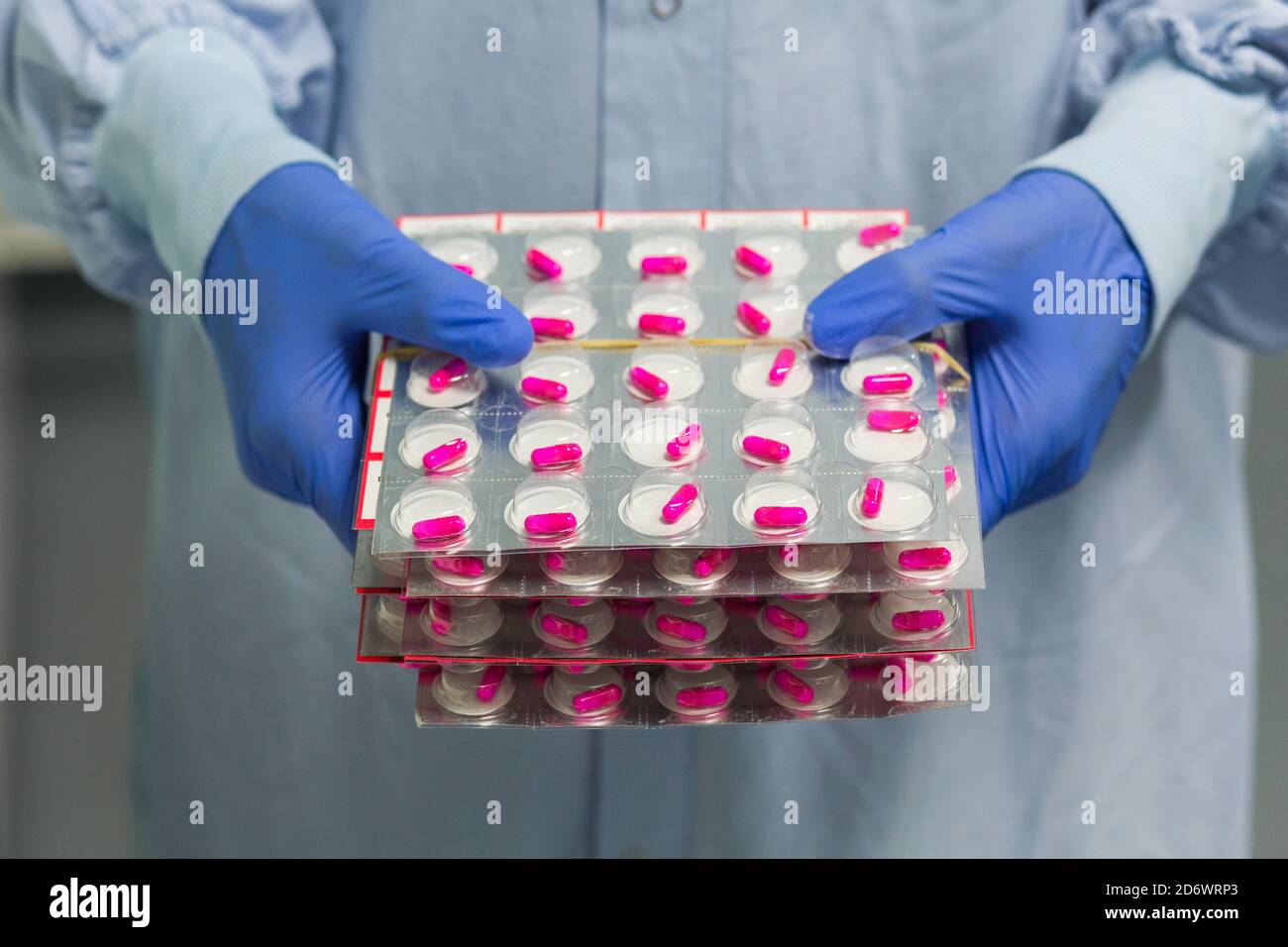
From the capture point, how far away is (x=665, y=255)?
89 cm

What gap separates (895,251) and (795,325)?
7 cm

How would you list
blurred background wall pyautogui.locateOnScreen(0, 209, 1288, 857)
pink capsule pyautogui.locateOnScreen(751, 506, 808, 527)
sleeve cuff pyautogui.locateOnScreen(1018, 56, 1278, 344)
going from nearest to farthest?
1. pink capsule pyautogui.locateOnScreen(751, 506, 808, 527)
2. sleeve cuff pyautogui.locateOnScreen(1018, 56, 1278, 344)
3. blurred background wall pyautogui.locateOnScreen(0, 209, 1288, 857)

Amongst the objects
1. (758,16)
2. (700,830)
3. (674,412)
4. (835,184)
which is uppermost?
(758,16)

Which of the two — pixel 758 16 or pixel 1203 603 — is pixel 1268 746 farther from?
pixel 758 16

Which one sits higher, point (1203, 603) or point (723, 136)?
point (723, 136)

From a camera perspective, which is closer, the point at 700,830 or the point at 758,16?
the point at 758,16

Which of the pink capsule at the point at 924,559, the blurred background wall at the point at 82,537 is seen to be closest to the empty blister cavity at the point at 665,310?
the pink capsule at the point at 924,559

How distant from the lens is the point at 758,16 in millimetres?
982

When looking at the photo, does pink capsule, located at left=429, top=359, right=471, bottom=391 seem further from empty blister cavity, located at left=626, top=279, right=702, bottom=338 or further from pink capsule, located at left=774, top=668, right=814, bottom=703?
pink capsule, located at left=774, top=668, right=814, bottom=703

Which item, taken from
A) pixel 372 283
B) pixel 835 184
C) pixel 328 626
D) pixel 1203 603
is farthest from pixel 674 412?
pixel 1203 603

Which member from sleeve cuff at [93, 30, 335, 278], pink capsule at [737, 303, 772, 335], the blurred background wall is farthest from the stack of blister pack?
the blurred background wall

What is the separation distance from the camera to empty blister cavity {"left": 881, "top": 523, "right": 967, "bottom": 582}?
0.73m

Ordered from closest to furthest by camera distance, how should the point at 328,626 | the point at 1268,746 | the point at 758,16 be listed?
the point at 758,16 < the point at 328,626 < the point at 1268,746

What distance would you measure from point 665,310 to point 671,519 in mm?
178
